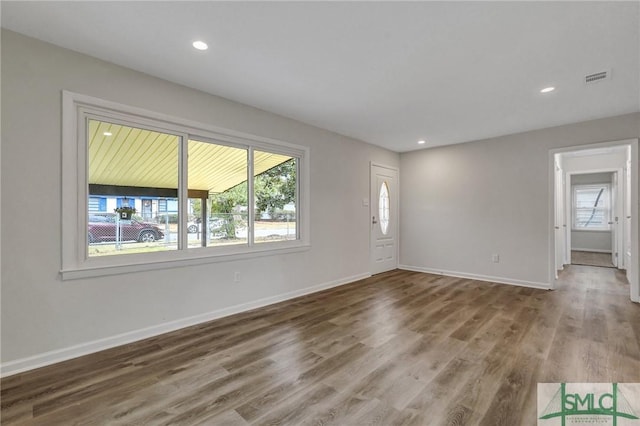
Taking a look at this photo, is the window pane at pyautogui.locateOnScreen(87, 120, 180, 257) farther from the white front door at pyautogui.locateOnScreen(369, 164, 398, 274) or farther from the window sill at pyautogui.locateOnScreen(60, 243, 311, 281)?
the white front door at pyautogui.locateOnScreen(369, 164, 398, 274)

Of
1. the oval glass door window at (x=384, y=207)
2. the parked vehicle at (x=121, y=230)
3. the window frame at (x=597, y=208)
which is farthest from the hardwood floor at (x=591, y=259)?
the parked vehicle at (x=121, y=230)

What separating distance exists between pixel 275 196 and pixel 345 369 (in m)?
2.55

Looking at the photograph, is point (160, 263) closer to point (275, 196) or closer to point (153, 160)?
point (153, 160)

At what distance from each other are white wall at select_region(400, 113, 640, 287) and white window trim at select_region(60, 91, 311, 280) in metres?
3.86

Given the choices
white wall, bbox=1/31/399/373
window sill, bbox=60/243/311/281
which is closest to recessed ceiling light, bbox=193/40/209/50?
white wall, bbox=1/31/399/373

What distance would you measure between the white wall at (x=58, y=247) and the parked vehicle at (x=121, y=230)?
27 centimetres

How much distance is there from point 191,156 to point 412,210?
4.58 meters

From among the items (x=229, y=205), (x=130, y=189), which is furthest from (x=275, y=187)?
(x=130, y=189)

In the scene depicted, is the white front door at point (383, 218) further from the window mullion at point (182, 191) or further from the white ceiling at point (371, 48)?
the window mullion at point (182, 191)

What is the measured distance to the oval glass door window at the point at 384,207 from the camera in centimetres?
594

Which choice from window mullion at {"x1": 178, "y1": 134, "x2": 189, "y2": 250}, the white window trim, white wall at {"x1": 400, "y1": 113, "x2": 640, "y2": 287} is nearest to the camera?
the white window trim

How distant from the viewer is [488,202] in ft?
17.1

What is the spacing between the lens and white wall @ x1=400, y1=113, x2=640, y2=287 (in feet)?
15.2

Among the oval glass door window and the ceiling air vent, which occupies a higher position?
the ceiling air vent
